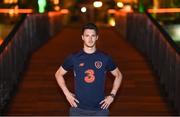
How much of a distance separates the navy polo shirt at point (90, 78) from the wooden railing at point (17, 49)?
444 centimetres

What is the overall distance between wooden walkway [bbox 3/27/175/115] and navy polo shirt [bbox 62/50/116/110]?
170 inches

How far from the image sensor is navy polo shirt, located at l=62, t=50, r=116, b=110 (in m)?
6.14

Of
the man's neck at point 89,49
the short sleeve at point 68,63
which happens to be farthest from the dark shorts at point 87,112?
the man's neck at point 89,49

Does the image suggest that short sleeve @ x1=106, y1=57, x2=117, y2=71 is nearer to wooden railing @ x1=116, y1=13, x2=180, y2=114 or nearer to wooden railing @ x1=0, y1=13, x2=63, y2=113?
wooden railing @ x1=116, y1=13, x2=180, y2=114

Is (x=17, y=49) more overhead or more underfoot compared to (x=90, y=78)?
more underfoot

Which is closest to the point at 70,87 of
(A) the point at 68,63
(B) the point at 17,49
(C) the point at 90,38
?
(B) the point at 17,49

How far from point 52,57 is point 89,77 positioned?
8.95 m

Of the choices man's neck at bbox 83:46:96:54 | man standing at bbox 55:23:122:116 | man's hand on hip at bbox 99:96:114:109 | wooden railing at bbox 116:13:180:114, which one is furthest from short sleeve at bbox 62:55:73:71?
wooden railing at bbox 116:13:180:114

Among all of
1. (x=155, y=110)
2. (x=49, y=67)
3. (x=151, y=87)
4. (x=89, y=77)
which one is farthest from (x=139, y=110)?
(x=89, y=77)

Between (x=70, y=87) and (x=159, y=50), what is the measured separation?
2.35m

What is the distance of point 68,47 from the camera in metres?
17.2

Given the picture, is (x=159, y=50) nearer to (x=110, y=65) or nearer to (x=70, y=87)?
(x=70, y=87)

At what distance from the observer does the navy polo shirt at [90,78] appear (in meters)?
6.14

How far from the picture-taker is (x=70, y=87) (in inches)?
472
